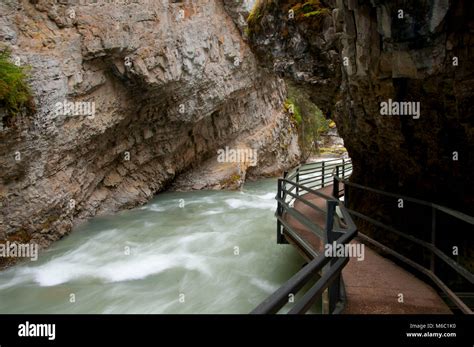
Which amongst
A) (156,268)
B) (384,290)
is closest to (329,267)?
(384,290)

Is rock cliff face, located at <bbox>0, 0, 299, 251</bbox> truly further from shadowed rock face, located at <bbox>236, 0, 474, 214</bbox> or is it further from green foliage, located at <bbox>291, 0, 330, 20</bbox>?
shadowed rock face, located at <bbox>236, 0, 474, 214</bbox>

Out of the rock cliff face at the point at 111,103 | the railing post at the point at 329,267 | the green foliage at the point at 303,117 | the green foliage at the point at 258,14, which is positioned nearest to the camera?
the railing post at the point at 329,267

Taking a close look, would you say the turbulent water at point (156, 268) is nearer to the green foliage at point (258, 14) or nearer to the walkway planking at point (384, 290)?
the walkway planking at point (384, 290)

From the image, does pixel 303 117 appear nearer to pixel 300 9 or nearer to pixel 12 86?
pixel 300 9

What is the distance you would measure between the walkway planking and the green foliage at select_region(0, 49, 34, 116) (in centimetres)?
790

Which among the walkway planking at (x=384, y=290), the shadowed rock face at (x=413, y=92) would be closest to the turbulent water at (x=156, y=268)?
the walkway planking at (x=384, y=290)

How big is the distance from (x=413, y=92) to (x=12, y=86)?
8834 mm

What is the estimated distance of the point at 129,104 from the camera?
13.5m

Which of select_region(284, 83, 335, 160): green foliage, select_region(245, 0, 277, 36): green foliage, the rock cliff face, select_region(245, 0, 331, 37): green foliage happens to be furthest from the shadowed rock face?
select_region(284, 83, 335, 160): green foliage

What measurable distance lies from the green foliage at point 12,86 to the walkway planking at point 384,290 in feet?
25.9

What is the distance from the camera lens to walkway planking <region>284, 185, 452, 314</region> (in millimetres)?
3801

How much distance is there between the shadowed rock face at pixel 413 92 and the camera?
457 cm

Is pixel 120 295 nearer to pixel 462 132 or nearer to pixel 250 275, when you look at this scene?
pixel 250 275
